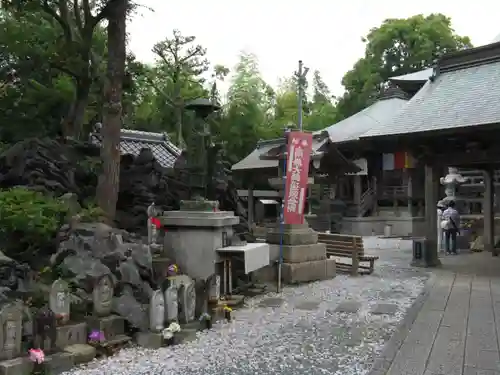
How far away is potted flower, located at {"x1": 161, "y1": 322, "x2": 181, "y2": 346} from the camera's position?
19.8 ft

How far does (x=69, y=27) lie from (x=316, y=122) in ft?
92.1

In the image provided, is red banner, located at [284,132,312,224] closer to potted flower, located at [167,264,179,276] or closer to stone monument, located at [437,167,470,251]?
potted flower, located at [167,264,179,276]

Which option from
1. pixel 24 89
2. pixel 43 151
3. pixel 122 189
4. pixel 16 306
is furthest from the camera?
pixel 24 89

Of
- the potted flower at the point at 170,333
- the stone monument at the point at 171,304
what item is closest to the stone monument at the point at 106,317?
the potted flower at the point at 170,333

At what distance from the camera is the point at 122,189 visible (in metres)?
11.8

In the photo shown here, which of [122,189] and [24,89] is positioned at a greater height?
[24,89]

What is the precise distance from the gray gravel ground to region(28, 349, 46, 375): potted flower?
0.32 m

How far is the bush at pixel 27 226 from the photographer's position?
24.5ft

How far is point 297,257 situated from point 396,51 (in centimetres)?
2892

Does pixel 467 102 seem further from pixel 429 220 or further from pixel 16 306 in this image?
pixel 16 306

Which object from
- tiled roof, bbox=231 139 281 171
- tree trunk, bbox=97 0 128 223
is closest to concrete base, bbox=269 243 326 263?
tree trunk, bbox=97 0 128 223

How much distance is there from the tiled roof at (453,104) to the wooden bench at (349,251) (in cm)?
296

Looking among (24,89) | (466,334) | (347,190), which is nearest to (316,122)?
(347,190)

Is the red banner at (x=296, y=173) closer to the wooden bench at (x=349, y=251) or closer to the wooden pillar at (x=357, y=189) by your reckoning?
the wooden bench at (x=349, y=251)
